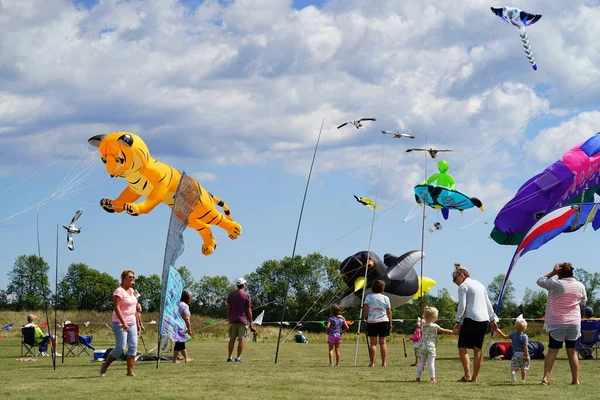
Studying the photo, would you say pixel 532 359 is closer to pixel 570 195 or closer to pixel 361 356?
pixel 361 356

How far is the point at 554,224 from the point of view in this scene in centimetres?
1992

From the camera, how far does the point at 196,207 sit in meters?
20.6

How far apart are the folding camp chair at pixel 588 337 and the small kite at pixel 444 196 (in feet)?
15.6

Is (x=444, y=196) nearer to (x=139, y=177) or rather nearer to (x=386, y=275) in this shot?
(x=386, y=275)

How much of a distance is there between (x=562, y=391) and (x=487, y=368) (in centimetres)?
413

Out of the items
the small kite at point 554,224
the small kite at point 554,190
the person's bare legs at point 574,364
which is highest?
the small kite at point 554,190

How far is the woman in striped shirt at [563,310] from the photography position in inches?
423

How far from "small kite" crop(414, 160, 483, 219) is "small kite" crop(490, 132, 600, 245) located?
917 millimetres

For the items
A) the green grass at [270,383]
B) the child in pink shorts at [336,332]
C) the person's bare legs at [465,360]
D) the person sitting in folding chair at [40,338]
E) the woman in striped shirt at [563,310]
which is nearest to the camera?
the green grass at [270,383]

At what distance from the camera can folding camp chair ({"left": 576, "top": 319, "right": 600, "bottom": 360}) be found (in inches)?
683

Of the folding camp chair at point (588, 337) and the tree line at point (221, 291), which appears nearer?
the folding camp chair at point (588, 337)

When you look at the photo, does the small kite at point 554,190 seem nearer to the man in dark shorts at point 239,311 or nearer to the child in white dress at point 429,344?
the man in dark shorts at point 239,311

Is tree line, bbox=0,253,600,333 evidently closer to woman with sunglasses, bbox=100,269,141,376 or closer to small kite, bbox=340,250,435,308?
small kite, bbox=340,250,435,308

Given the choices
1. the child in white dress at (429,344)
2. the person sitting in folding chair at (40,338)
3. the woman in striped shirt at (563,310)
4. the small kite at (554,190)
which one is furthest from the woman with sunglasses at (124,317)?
the small kite at (554,190)
